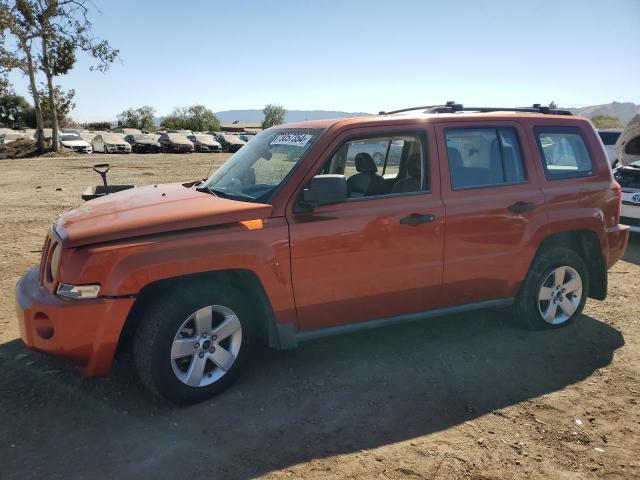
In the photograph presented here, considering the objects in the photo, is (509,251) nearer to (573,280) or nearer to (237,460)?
(573,280)

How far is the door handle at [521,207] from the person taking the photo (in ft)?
13.9

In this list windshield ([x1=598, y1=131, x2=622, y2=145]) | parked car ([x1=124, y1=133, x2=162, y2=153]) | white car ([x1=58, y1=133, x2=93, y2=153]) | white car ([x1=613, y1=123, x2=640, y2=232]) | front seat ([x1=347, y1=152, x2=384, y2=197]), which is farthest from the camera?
parked car ([x1=124, y1=133, x2=162, y2=153])

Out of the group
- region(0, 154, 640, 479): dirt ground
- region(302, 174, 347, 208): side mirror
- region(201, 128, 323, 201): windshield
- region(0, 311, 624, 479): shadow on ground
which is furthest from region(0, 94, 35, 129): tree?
region(302, 174, 347, 208): side mirror

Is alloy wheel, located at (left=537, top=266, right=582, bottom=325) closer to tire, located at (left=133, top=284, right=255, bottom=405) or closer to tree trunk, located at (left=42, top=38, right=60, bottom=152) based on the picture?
tire, located at (left=133, top=284, right=255, bottom=405)

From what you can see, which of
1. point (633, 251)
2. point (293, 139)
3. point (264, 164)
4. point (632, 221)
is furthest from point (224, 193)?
point (632, 221)

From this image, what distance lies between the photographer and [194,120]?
91.3 metres

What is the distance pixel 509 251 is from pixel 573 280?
0.90 meters

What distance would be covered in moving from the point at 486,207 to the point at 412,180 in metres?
0.64

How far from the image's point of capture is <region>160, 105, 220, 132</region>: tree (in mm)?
90688

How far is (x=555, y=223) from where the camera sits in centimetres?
443

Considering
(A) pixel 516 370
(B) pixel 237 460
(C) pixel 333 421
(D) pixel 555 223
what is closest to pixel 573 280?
(D) pixel 555 223

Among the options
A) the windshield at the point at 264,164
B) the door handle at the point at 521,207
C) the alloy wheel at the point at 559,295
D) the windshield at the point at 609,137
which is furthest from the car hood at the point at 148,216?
the windshield at the point at 609,137

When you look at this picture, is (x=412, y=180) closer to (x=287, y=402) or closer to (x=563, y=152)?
(x=563, y=152)

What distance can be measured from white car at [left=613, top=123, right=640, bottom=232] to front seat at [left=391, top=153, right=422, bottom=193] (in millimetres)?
4325
